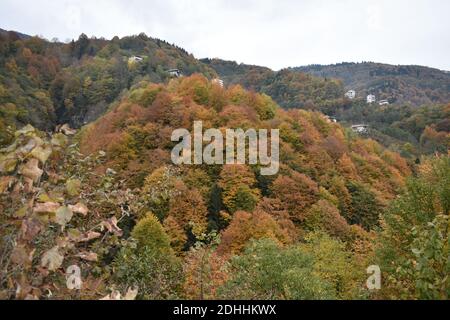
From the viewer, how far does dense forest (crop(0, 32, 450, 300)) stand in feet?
15.5

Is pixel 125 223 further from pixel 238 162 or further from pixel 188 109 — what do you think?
pixel 188 109

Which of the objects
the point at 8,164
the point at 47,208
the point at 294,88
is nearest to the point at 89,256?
the point at 47,208

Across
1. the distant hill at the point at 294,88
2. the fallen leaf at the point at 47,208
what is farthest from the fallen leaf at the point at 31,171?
the distant hill at the point at 294,88

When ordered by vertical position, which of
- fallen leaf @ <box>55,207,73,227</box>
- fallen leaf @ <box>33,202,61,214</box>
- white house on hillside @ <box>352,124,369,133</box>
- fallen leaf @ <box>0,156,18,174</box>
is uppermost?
white house on hillside @ <box>352,124,369,133</box>

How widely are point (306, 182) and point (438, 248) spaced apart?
4615 cm

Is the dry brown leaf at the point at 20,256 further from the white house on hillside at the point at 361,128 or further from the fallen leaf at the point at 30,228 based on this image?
the white house on hillside at the point at 361,128

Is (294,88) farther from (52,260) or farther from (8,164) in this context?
(52,260)

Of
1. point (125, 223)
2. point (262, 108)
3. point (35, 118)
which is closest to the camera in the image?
point (125, 223)

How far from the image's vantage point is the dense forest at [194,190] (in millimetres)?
4719

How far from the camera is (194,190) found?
44.8 meters

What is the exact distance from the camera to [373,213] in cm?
5328

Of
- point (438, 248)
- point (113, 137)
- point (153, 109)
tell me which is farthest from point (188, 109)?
point (438, 248)

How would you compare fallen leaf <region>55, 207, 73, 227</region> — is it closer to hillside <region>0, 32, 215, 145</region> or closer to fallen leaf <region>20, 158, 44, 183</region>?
fallen leaf <region>20, 158, 44, 183</region>

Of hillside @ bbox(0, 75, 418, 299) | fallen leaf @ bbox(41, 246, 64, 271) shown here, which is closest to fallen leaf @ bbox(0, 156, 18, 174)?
hillside @ bbox(0, 75, 418, 299)
